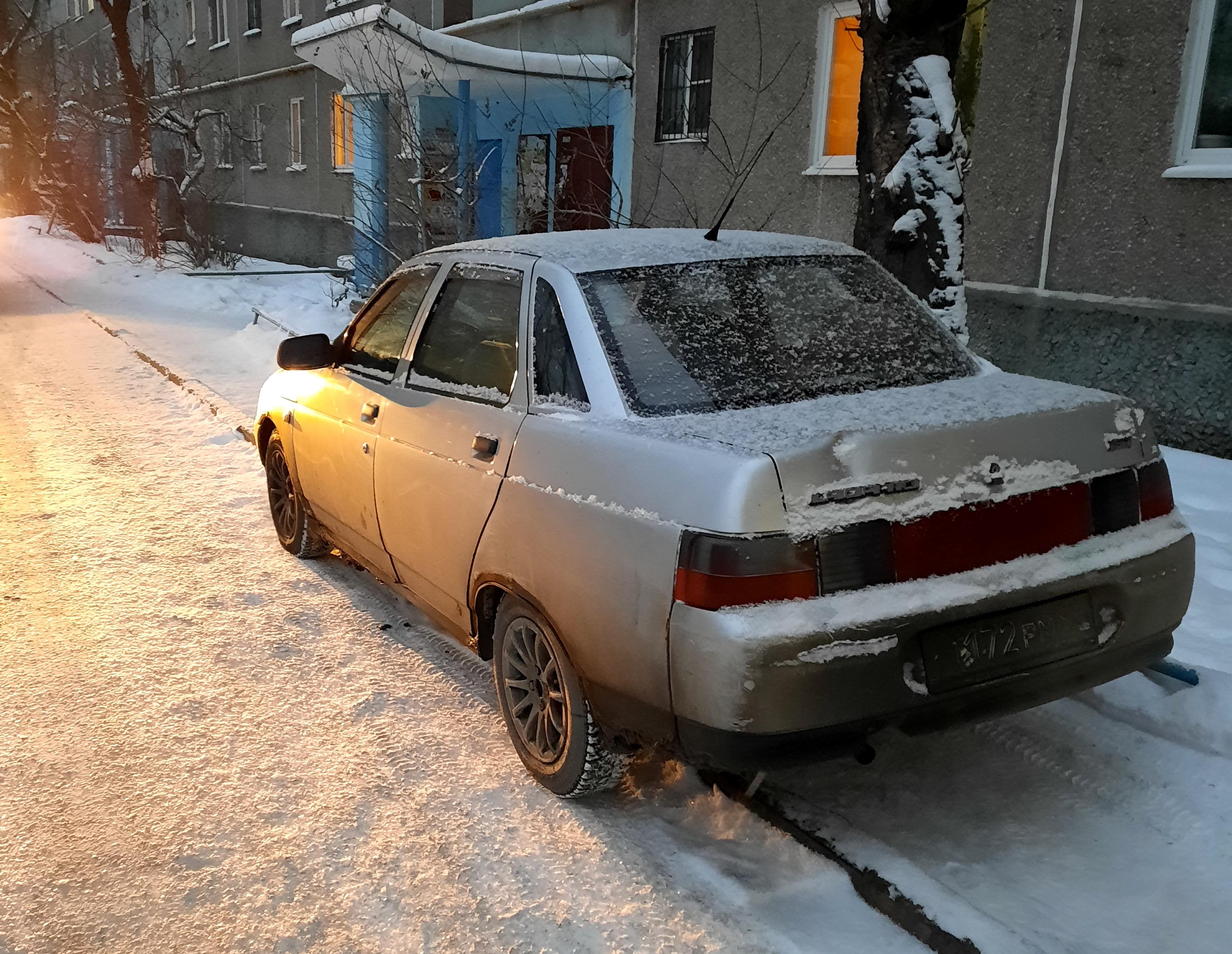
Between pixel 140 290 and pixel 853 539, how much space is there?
18.0 meters

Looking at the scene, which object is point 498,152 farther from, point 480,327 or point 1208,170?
point 480,327

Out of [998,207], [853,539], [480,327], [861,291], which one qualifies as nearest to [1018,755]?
[853,539]

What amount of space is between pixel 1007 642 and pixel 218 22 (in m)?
28.7

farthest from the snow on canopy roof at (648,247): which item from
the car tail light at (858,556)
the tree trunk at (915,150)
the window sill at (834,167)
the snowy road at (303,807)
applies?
the window sill at (834,167)

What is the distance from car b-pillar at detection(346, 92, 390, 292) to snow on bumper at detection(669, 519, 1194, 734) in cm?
960

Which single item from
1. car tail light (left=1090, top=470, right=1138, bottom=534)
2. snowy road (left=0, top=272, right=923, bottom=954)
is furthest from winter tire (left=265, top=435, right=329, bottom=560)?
car tail light (left=1090, top=470, right=1138, bottom=534)

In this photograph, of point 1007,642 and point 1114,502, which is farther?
point 1114,502

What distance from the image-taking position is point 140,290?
59.4ft

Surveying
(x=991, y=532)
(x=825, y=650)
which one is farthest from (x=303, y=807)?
(x=991, y=532)

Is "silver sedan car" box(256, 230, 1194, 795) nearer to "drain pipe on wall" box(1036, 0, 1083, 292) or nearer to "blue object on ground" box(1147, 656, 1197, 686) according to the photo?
"blue object on ground" box(1147, 656, 1197, 686)

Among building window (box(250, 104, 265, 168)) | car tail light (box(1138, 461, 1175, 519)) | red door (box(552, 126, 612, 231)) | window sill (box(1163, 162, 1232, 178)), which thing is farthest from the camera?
building window (box(250, 104, 265, 168))

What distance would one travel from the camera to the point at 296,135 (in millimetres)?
23219

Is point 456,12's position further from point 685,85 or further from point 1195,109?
point 1195,109

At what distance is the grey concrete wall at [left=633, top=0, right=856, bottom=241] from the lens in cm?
1066
